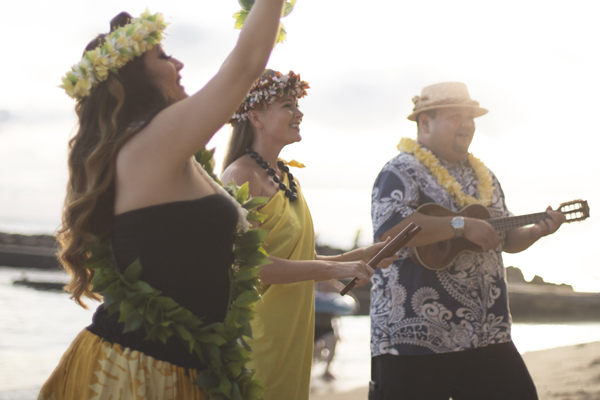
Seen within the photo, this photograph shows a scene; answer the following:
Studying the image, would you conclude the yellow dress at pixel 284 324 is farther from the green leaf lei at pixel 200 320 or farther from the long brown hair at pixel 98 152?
the long brown hair at pixel 98 152

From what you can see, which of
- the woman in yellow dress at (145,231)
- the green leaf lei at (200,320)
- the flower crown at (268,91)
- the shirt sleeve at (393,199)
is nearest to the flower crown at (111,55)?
the woman in yellow dress at (145,231)

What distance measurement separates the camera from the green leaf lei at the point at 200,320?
1.57 meters

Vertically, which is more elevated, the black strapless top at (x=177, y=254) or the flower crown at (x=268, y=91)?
the flower crown at (x=268, y=91)

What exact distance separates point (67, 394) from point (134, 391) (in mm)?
192

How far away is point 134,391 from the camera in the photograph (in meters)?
1.53

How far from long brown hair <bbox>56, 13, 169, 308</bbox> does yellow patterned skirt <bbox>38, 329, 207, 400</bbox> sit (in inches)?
7.4

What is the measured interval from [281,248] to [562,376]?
17.8ft

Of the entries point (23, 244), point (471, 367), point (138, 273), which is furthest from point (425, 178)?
point (23, 244)

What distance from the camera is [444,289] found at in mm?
2863

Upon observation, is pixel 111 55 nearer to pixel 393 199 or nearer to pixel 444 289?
pixel 393 199

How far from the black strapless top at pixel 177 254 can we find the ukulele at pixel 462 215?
1454mm

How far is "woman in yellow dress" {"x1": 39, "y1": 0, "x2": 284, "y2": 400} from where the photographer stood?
1.49 meters

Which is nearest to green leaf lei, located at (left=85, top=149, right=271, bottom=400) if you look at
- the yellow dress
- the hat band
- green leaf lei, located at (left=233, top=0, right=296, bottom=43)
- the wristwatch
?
the yellow dress

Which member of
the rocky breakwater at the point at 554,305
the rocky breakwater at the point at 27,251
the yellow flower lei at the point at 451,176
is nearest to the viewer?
the yellow flower lei at the point at 451,176
